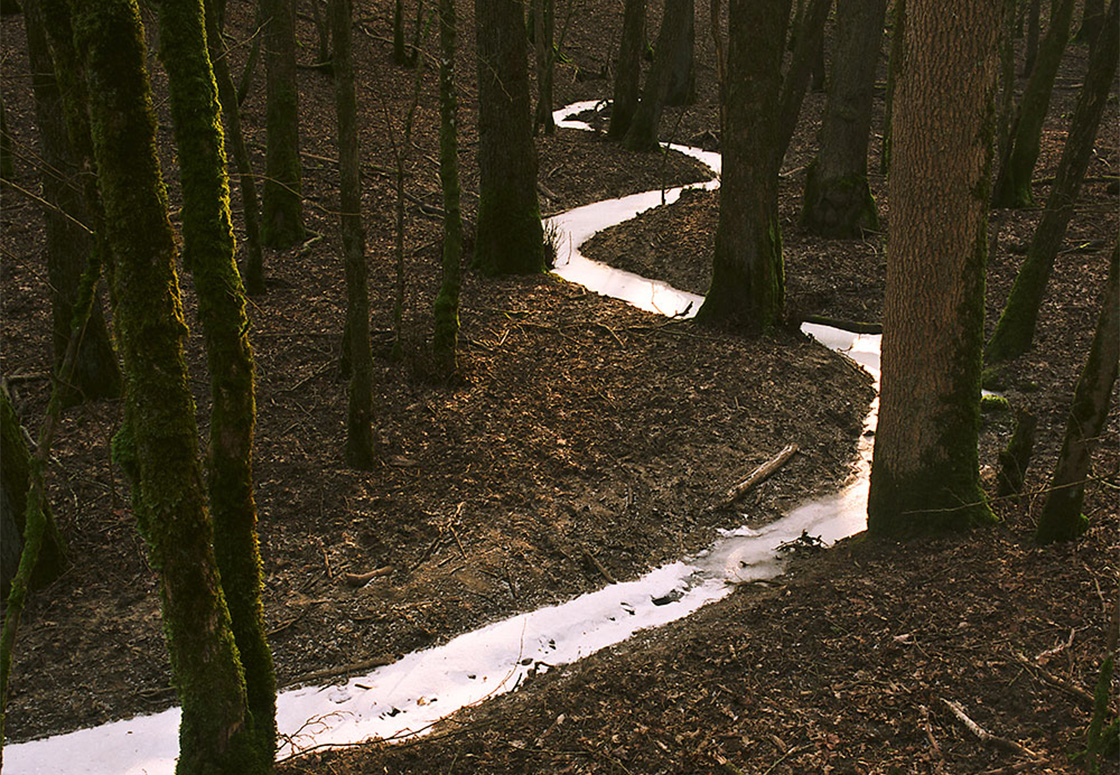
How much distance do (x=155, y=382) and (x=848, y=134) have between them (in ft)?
40.8

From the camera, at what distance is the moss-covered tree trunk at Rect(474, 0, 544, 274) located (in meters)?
11.8

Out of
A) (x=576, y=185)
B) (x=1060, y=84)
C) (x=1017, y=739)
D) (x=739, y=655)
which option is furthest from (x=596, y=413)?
(x=1060, y=84)

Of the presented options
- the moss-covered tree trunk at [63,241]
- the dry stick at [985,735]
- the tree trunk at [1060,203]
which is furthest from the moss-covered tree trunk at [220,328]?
the tree trunk at [1060,203]

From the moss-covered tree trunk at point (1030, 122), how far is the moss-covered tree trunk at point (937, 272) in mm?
8921

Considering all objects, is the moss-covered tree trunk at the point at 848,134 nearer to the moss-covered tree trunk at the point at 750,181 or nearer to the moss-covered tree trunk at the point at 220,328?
the moss-covered tree trunk at the point at 750,181

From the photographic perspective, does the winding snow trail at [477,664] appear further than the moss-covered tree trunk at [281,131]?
No

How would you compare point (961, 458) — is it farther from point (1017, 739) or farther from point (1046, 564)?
point (1017, 739)

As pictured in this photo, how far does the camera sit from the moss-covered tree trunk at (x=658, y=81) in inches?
760

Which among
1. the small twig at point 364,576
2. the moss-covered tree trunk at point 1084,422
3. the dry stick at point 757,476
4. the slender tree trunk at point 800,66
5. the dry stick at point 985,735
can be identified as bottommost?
the small twig at point 364,576

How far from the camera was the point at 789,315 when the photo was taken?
36.2ft

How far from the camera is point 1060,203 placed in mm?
9078

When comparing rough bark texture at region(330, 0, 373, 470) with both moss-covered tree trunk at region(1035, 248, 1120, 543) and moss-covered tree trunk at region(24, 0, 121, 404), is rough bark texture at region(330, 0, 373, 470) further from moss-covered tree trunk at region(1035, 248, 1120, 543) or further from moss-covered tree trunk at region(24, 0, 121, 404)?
moss-covered tree trunk at region(1035, 248, 1120, 543)

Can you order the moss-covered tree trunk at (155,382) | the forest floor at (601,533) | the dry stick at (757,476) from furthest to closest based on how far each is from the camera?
the dry stick at (757,476)
the forest floor at (601,533)
the moss-covered tree trunk at (155,382)

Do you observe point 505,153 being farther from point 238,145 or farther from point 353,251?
point 353,251
